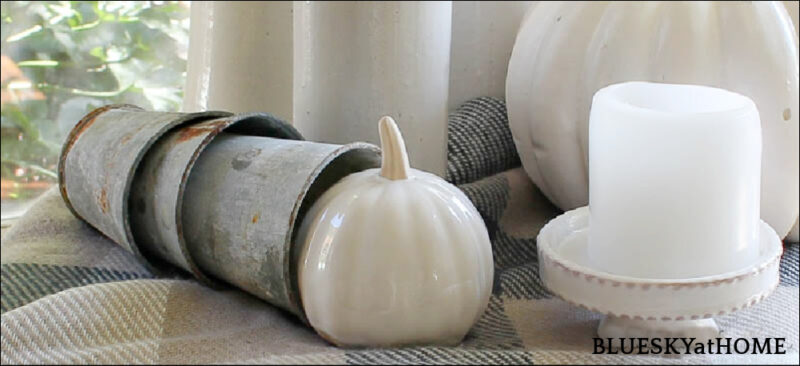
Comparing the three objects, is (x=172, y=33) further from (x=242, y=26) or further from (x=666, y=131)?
(x=666, y=131)

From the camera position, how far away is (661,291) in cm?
40

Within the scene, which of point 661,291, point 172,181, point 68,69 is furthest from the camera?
point 68,69

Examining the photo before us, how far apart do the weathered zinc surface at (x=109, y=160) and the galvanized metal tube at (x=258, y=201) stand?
4 cm

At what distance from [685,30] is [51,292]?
40 centimetres

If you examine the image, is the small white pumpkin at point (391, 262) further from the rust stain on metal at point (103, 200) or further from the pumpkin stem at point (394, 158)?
the rust stain on metal at point (103, 200)

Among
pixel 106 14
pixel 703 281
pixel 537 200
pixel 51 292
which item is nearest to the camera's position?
pixel 703 281

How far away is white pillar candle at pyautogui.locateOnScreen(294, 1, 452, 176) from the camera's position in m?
0.60

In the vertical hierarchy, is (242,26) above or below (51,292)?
above

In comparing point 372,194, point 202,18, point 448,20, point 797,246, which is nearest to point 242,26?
point 202,18

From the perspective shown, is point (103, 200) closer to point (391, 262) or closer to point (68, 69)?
point (391, 262)

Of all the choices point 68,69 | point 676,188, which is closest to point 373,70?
point 676,188

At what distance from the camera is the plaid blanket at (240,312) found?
40 centimetres

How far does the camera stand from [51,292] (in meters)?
0.55

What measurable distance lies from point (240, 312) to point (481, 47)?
330mm
